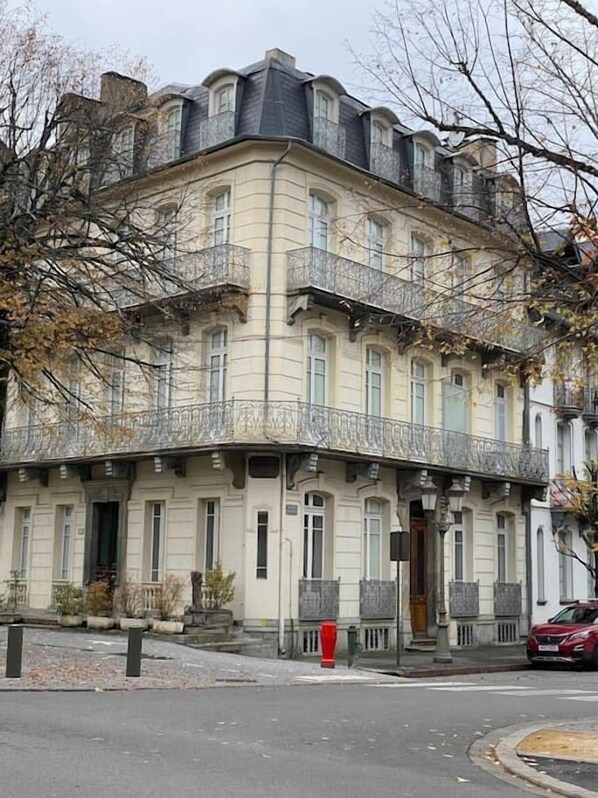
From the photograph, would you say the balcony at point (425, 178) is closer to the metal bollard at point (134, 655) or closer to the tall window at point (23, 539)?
the tall window at point (23, 539)

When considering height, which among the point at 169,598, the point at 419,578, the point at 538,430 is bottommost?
the point at 169,598

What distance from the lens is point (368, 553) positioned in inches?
1055

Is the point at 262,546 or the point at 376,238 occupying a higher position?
the point at 376,238

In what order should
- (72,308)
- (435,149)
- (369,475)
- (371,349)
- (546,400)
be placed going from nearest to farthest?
(72,308), (369,475), (371,349), (435,149), (546,400)

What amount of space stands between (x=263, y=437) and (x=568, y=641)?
27.1 ft

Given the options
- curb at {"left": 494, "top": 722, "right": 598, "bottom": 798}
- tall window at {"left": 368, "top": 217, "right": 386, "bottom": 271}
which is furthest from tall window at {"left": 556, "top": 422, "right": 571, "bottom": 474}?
curb at {"left": 494, "top": 722, "right": 598, "bottom": 798}

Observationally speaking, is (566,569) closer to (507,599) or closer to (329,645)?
(507,599)

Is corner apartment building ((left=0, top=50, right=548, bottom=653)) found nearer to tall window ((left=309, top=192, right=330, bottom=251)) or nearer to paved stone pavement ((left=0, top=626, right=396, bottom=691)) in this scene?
tall window ((left=309, top=192, right=330, bottom=251))

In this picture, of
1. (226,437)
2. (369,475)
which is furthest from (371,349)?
(226,437)

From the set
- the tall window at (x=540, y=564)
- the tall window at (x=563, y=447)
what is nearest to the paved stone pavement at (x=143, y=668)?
the tall window at (x=540, y=564)

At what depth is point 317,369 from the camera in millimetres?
25766

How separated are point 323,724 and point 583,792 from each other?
4046mm

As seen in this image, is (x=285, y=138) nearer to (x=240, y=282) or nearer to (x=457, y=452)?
(x=240, y=282)

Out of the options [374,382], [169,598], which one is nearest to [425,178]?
[374,382]
